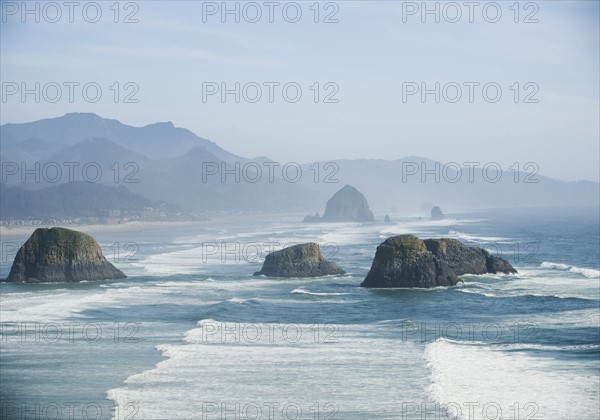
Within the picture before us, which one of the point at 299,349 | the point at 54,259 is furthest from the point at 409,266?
the point at 54,259

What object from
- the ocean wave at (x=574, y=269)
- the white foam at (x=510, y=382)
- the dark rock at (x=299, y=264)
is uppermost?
the dark rock at (x=299, y=264)

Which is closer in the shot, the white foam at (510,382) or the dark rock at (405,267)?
the white foam at (510,382)

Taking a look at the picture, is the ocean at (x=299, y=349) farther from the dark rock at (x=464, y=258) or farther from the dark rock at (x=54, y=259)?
the dark rock at (x=54, y=259)

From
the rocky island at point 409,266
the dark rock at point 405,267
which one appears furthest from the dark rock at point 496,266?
the dark rock at point 405,267

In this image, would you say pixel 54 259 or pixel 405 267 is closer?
pixel 405 267

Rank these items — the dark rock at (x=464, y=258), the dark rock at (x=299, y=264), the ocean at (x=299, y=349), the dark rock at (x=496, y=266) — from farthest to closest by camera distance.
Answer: the dark rock at (x=496, y=266)
the dark rock at (x=299, y=264)
the dark rock at (x=464, y=258)
the ocean at (x=299, y=349)

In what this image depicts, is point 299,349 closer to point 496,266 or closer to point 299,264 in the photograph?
point 299,264
